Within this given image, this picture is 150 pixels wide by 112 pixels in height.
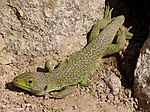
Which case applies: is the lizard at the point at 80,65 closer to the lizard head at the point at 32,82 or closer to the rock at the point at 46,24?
the lizard head at the point at 32,82

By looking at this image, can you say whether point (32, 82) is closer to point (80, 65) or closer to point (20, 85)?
point (20, 85)

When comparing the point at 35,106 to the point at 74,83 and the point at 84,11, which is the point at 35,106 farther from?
the point at 84,11

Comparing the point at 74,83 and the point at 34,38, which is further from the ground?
the point at 34,38

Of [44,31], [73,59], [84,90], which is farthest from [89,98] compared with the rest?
[44,31]

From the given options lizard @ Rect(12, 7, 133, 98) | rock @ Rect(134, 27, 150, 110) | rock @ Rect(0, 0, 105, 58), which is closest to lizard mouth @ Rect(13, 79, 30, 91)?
lizard @ Rect(12, 7, 133, 98)

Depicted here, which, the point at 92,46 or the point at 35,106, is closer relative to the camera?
the point at 35,106

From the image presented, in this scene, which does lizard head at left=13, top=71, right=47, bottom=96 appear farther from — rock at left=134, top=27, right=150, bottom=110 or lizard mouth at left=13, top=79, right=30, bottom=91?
rock at left=134, top=27, right=150, bottom=110

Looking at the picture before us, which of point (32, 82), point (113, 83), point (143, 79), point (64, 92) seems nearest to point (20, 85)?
point (32, 82)

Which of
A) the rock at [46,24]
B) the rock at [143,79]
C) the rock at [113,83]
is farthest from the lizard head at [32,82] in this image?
the rock at [143,79]
